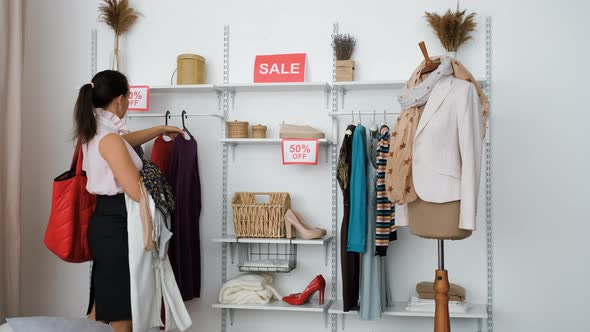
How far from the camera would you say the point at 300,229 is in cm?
368

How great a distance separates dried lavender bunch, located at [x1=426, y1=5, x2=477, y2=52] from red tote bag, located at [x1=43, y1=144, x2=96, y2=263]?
7.20ft

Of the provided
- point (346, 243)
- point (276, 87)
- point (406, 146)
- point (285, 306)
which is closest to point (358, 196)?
point (346, 243)

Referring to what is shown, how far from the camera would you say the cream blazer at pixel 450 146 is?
279cm

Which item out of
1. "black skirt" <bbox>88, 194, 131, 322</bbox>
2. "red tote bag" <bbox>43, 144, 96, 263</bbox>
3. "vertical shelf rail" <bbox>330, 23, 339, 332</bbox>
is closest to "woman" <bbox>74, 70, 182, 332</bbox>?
"black skirt" <bbox>88, 194, 131, 322</bbox>

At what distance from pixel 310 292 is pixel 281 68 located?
1432 mm

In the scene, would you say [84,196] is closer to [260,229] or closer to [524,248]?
[260,229]

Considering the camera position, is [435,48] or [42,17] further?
[42,17]

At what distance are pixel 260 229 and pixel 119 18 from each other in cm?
173

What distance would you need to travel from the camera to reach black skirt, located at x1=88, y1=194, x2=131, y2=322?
285 centimetres

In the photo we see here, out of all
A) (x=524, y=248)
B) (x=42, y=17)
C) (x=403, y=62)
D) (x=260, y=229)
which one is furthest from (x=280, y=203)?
(x=42, y=17)

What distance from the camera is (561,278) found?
12.1 feet

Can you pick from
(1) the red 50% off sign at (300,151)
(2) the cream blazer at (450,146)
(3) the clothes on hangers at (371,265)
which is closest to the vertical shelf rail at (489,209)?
(3) the clothes on hangers at (371,265)

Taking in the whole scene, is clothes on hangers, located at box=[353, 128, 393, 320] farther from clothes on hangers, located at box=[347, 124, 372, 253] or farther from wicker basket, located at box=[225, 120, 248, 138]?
wicker basket, located at box=[225, 120, 248, 138]

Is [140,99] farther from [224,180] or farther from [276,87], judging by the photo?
[276,87]
